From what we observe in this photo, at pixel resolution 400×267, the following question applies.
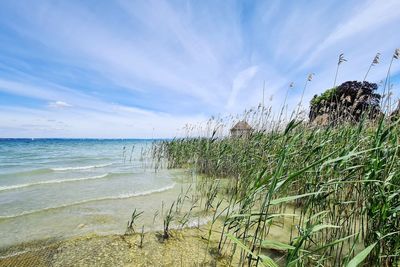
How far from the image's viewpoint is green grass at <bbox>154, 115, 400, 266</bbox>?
181 centimetres

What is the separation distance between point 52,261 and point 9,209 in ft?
12.1

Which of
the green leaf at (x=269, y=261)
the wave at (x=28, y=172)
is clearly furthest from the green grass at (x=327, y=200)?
the wave at (x=28, y=172)

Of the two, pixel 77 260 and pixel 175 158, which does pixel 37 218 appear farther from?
pixel 175 158

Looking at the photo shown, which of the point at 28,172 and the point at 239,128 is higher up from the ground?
the point at 239,128

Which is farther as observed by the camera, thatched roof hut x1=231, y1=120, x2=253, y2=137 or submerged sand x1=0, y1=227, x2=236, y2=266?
thatched roof hut x1=231, y1=120, x2=253, y2=137

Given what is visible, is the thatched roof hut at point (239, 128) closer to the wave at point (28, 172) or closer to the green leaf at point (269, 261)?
the green leaf at point (269, 261)

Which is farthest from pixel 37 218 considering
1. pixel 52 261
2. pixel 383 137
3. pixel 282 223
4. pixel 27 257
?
pixel 383 137

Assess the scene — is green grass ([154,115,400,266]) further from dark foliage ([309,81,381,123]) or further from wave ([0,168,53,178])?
wave ([0,168,53,178])

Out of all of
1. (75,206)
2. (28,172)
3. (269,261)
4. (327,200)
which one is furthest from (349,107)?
(28,172)

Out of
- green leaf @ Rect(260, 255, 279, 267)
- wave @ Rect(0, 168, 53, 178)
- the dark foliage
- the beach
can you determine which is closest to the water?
the beach

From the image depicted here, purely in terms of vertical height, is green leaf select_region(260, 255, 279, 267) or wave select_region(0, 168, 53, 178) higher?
green leaf select_region(260, 255, 279, 267)

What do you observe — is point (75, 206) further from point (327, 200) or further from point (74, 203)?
point (327, 200)

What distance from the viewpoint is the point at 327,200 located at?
343 centimetres

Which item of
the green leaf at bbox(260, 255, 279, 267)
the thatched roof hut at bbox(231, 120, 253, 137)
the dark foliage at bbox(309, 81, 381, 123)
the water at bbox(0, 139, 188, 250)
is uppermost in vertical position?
the dark foliage at bbox(309, 81, 381, 123)
